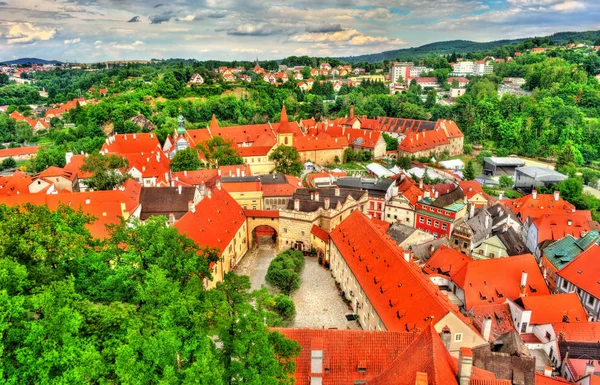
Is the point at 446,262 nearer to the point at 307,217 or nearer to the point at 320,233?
the point at 320,233

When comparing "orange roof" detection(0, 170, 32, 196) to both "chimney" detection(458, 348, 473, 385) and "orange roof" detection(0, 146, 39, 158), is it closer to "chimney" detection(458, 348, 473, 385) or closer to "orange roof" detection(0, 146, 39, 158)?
"orange roof" detection(0, 146, 39, 158)

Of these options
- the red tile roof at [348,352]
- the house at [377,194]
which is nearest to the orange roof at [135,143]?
the house at [377,194]

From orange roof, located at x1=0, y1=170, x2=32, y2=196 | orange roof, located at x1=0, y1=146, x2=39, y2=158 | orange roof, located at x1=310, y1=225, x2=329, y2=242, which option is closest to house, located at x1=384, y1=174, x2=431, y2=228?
orange roof, located at x1=310, y1=225, x2=329, y2=242

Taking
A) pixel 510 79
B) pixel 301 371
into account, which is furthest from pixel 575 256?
pixel 510 79

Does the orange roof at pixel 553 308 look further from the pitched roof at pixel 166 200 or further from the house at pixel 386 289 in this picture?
the pitched roof at pixel 166 200

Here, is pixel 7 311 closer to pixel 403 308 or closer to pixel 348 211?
pixel 403 308
